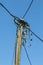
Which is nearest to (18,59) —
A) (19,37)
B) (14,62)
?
(14,62)

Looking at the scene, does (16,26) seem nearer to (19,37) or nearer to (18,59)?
(19,37)

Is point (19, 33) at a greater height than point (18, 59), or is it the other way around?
point (19, 33)

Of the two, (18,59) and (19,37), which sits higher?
(19,37)

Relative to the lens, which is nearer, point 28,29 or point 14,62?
point 14,62

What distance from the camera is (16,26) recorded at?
14320 millimetres

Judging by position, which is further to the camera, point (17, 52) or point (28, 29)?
point (28, 29)

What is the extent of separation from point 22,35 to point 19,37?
296 millimetres

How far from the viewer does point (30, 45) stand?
14484 mm

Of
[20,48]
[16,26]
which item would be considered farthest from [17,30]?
[20,48]

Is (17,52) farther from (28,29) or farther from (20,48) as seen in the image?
(28,29)

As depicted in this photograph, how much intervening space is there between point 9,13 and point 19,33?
4.06 feet

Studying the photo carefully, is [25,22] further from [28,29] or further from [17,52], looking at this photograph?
[17,52]

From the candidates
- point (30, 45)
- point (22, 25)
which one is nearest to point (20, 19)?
point (22, 25)

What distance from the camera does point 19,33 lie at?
46.3 ft
